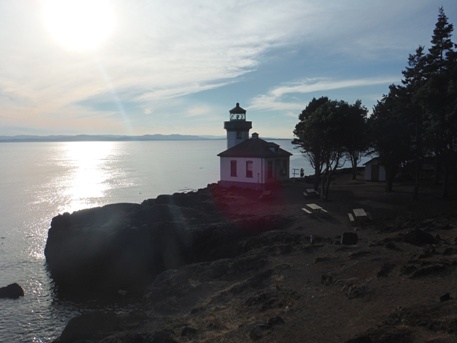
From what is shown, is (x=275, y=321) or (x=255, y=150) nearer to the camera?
(x=275, y=321)

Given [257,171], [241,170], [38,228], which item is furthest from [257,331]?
[38,228]

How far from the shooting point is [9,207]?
174ft

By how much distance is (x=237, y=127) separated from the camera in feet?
157

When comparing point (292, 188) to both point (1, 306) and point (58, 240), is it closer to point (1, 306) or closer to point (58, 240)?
point (58, 240)

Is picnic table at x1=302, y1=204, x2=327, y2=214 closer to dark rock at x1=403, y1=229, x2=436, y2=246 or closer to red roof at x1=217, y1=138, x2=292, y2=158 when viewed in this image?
dark rock at x1=403, y1=229, x2=436, y2=246

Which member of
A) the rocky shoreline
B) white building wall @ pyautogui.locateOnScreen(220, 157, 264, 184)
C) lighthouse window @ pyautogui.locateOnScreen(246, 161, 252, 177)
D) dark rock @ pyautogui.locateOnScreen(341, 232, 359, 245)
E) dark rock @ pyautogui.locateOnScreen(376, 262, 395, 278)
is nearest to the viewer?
the rocky shoreline

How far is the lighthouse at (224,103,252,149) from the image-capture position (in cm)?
4781

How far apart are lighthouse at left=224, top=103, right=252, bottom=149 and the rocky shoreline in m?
12.9

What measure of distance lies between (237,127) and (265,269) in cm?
3075

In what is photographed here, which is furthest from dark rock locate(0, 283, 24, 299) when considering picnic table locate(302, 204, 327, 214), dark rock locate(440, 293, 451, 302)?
dark rock locate(440, 293, 451, 302)

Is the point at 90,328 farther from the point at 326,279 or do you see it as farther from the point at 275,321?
the point at 326,279

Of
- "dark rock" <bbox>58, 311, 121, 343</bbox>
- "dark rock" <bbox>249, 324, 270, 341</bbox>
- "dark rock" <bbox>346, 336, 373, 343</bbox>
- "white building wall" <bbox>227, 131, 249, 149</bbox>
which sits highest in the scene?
"white building wall" <bbox>227, 131, 249, 149</bbox>

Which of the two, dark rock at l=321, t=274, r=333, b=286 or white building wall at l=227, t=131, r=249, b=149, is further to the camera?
white building wall at l=227, t=131, r=249, b=149

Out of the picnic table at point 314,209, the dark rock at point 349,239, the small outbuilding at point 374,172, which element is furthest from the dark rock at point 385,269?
the small outbuilding at point 374,172
